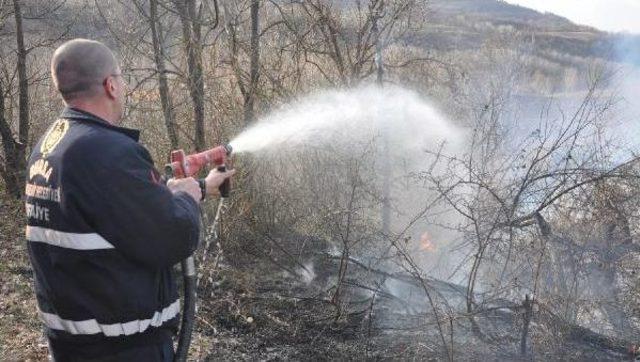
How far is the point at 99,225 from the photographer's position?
7.54 ft

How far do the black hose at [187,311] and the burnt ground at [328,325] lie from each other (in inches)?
67.2

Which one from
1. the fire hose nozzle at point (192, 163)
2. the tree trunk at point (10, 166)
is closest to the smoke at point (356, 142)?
the fire hose nozzle at point (192, 163)

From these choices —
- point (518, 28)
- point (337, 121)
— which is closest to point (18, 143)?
point (337, 121)

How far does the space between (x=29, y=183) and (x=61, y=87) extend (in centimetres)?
47

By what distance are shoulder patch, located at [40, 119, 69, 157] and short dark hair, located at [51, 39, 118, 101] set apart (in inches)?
4.6

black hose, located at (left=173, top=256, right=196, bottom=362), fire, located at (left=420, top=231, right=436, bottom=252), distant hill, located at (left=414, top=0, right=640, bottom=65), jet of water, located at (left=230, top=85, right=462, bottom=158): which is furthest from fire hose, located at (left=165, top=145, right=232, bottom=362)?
distant hill, located at (left=414, top=0, right=640, bottom=65)

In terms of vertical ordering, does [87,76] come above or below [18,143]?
below

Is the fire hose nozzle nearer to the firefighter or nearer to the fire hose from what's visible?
the fire hose

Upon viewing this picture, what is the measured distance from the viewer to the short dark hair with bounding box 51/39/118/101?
94.7 inches

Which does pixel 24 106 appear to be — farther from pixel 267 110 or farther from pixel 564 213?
pixel 564 213

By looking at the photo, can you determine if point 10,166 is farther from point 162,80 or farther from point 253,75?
point 253,75

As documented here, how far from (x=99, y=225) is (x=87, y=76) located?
2.13ft

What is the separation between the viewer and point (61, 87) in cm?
244

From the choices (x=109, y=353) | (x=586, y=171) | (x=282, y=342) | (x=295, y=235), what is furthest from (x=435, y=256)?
(x=109, y=353)
